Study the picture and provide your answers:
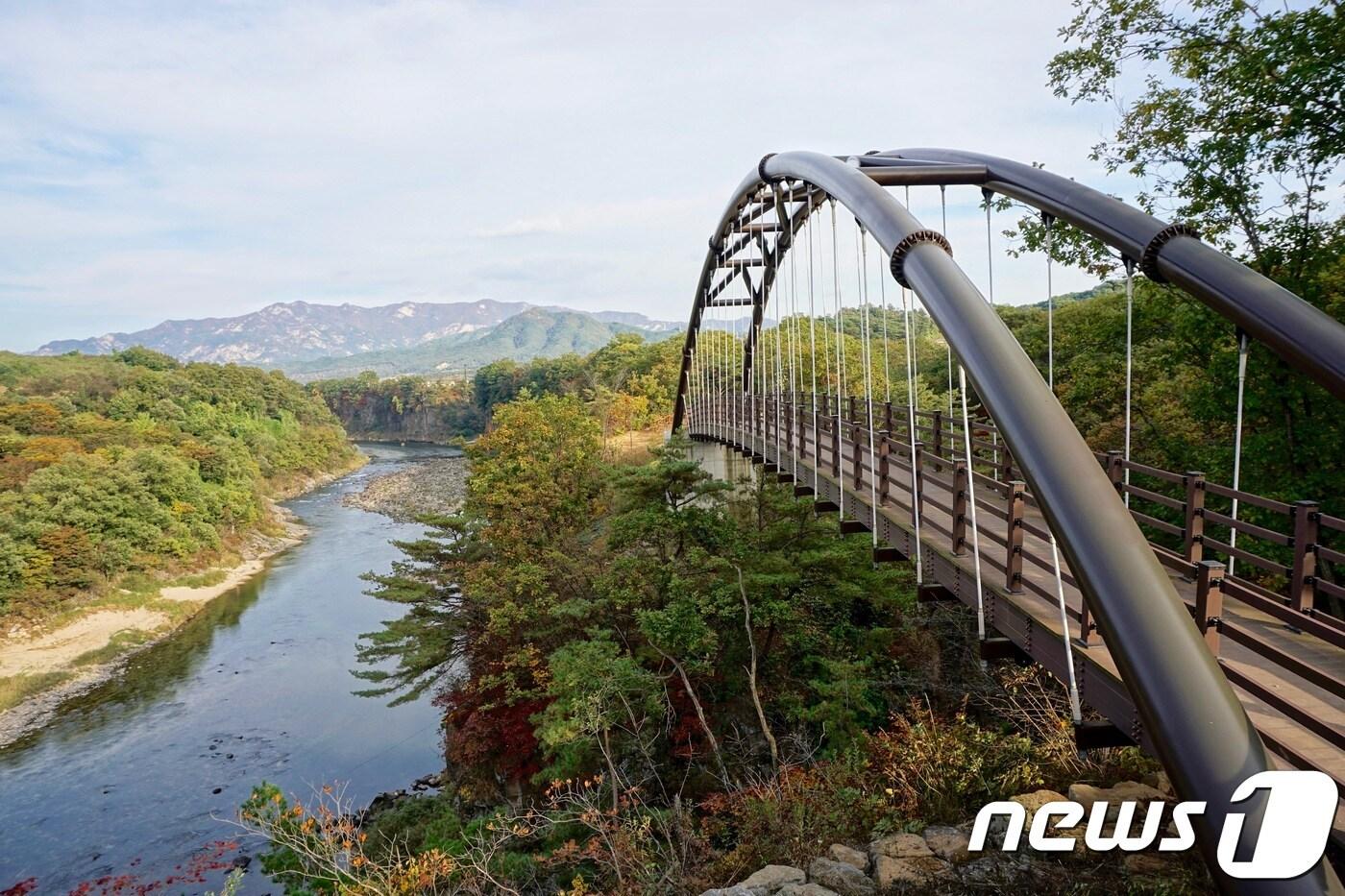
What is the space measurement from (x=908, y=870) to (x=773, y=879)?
1.17m

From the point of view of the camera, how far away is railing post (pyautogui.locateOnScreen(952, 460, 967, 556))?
6047mm

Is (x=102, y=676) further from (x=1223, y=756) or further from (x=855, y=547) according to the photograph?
(x=1223, y=756)

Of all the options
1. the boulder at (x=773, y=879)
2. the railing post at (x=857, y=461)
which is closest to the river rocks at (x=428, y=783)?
the boulder at (x=773, y=879)

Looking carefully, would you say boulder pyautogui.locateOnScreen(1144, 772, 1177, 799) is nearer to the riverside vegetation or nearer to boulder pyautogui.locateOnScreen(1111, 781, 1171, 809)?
boulder pyautogui.locateOnScreen(1111, 781, 1171, 809)

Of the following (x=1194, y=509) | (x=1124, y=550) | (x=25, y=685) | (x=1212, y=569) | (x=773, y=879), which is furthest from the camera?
(x=25, y=685)

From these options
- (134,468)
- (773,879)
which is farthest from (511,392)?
(773,879)

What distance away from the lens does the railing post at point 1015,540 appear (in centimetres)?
512

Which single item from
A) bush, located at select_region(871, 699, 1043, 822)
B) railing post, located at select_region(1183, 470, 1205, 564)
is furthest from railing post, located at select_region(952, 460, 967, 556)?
bush, located at select_region(871, 699, 1043, 822)

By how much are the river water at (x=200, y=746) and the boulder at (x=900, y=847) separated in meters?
11.3

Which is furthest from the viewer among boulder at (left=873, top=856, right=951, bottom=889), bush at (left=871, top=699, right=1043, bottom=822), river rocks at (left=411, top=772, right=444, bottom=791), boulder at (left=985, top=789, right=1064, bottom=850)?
river rocks at (left=411, top=772, right=444, bottom=791)

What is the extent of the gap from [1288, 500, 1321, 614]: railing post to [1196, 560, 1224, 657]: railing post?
85 cm

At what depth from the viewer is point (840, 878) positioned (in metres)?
6.10

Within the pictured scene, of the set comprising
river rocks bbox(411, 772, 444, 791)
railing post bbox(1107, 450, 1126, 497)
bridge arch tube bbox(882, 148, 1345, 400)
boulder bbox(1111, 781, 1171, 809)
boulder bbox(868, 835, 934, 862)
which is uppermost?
bridge arch tube bbox(882, 148, 1345, 400)

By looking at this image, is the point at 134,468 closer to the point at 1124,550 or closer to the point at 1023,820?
the point at 1023,820
